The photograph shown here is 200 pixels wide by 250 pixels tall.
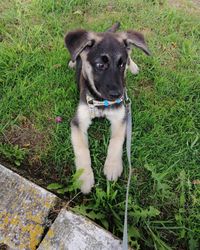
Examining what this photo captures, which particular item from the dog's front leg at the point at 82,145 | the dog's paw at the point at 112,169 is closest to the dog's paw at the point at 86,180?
the dog's front leg at the point at 82,145

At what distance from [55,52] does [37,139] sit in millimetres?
1360

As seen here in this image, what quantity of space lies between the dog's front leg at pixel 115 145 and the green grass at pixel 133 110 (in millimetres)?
116

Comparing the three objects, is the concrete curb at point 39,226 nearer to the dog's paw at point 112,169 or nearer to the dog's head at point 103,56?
the dog's paw at point 112,169

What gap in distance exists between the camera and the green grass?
3.05 meters

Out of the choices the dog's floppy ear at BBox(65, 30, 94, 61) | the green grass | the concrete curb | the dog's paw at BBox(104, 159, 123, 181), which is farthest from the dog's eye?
the concrete curb

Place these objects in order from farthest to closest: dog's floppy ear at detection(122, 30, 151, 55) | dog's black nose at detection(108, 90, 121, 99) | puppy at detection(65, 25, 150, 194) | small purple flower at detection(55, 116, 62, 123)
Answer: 1. small purple flower at detection(55, 116, 62, 123)
2. dog's floppy ear at detection(122, 30, 151, 55)
3. puppy at detection(65, 25, 150, 194)
4. dog's black nose at detection(108, 90, 121, 99)

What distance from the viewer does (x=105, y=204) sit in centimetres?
305

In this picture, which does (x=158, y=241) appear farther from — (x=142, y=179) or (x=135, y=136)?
(x=135, y=136)

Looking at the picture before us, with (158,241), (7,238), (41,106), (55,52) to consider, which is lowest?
(158,241)

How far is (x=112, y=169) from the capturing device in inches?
126

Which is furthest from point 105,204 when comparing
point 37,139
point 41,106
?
point 41,106

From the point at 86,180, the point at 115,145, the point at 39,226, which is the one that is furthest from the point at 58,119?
the point at 39,226

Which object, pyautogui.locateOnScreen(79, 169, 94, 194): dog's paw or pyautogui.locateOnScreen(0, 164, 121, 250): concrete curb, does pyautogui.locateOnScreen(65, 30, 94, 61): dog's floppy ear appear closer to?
pyautogui.locateOnScreen(79, 169, 94, 194): dog's paw

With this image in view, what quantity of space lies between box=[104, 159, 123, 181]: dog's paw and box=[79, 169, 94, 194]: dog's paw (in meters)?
0.17
